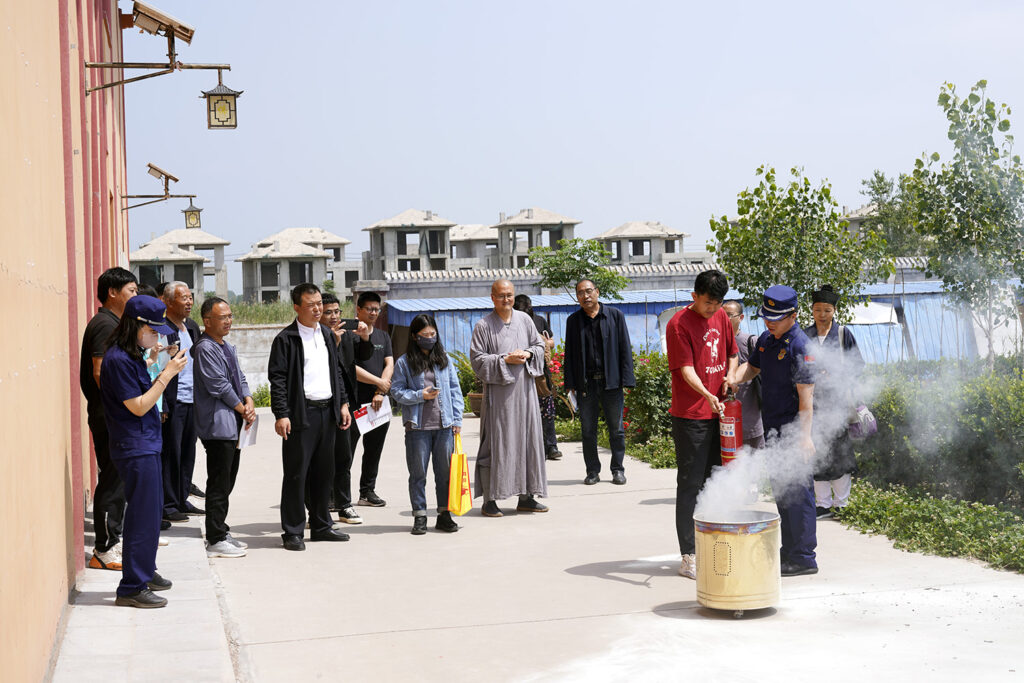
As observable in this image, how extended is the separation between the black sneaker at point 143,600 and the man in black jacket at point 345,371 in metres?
2.99

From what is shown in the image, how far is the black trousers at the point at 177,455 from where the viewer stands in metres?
8.83

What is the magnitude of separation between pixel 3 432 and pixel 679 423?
14.3ft

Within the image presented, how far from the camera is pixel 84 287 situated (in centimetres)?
914

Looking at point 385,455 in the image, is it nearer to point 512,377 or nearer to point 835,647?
point 512,377

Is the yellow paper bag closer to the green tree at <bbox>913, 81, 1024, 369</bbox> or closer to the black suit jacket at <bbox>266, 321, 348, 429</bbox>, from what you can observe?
the black suit jacket at <bbox>266, 321, 348, 429</bbox>

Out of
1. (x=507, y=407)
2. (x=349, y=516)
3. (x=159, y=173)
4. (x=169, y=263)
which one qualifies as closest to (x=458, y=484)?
(x=507, y=407)

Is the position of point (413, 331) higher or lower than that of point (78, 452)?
higher

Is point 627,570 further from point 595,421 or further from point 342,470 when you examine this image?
point 595,421

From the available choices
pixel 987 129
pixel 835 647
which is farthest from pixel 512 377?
pixel 987 129

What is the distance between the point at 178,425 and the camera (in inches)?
356

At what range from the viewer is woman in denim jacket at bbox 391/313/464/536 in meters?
8.68

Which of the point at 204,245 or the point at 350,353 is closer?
the point at 350,353

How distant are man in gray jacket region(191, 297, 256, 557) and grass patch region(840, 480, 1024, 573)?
189 inches

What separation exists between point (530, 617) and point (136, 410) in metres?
2.49
